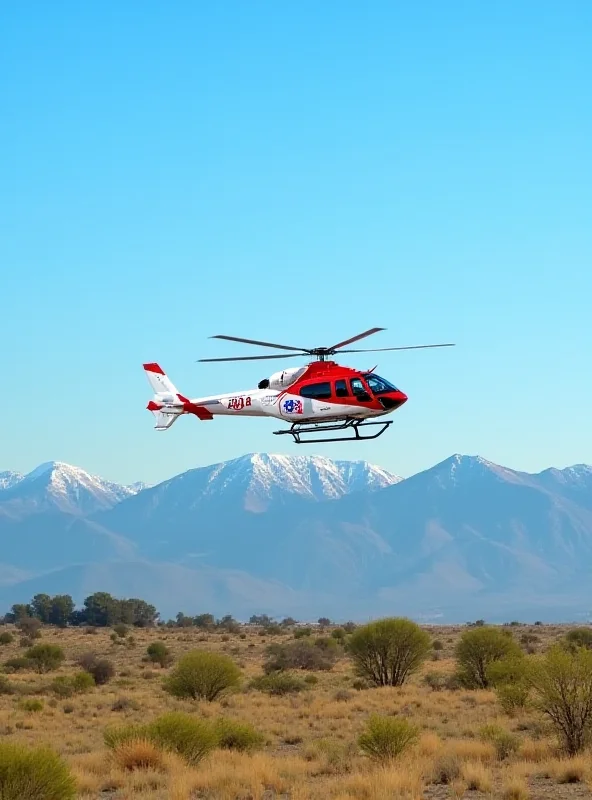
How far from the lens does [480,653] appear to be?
47.6 meters

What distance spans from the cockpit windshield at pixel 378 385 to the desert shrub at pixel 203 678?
13.6 meters

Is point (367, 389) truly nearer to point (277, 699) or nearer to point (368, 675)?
point (277, 699)

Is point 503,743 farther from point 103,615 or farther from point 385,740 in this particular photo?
point 103,615

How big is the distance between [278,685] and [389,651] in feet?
17.0

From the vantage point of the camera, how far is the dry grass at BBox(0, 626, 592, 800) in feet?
76.1

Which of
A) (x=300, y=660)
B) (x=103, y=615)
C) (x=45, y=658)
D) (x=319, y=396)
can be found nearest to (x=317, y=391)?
(x=319, y=396)

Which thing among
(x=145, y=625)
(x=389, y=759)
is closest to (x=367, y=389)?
(x=389, y=759)

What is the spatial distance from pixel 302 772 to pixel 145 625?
90028 millimetres

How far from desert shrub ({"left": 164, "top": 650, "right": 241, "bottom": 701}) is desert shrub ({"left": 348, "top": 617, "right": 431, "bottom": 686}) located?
7241 millimetres

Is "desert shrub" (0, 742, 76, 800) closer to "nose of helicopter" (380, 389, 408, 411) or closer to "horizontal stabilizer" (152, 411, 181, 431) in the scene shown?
"nose of helicopter" (380, 389, 408, 411)

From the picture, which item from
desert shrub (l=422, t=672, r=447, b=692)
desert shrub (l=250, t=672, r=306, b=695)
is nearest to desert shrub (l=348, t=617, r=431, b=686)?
desert shrub (l=422, t=672, r=447, b=692)

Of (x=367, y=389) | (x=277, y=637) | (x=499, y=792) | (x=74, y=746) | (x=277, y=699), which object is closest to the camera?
(x=499, y=792)

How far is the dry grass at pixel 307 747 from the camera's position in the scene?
23.2 meters

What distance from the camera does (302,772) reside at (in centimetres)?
2622
